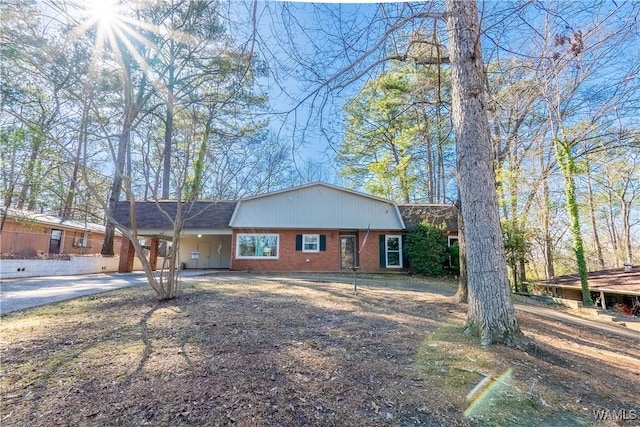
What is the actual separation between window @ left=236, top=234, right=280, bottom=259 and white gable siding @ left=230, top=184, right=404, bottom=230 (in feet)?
2.39

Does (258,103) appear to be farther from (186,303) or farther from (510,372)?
(510,372)

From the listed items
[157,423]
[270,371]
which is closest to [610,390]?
[270,371]

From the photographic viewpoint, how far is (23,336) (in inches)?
140

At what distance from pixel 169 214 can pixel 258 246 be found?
14.6 ft

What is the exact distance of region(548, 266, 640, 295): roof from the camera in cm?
1041

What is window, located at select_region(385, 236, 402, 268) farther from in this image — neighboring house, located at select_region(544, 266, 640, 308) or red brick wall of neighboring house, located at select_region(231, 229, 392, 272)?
neighboring house, located at select_region(544, 266, 640, 308)

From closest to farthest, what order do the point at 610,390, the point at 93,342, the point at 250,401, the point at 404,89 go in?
the point at 250,401 < the point at 610,390 < the point at 93,342 < the point at 404,89

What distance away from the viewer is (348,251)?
15.9 m

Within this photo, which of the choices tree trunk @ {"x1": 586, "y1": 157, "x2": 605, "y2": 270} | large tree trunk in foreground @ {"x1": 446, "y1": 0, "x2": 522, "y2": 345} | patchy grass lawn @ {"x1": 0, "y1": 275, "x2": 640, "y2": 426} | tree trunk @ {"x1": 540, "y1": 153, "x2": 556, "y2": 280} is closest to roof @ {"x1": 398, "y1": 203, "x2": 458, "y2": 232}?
tree trunk @ {"x1": 540, "y1": 153, "x2": 556, "y2": 280}

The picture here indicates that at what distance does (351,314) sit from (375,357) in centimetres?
193

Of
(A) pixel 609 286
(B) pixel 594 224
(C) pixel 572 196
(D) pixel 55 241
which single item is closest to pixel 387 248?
(C) pixel 572 196

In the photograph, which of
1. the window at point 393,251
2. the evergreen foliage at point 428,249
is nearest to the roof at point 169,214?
the window at point 393,251

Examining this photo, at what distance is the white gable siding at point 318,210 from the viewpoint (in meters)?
15.0

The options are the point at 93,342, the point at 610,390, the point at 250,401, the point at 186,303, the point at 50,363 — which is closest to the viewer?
the point at 250,401
